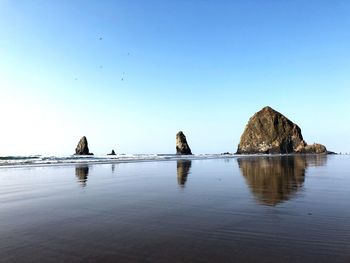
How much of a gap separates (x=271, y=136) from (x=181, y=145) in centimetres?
5821

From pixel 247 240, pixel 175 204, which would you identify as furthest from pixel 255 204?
pixel 247 240

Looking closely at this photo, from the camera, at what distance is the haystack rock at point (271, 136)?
543 feet

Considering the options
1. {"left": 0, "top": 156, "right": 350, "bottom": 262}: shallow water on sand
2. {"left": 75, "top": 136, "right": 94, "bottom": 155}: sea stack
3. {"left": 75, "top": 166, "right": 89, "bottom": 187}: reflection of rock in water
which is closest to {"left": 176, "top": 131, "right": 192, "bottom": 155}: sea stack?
{"left": 75, "top": 136, "right": 94, "bottom": 155}: sea stack

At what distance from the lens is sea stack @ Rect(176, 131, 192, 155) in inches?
5851

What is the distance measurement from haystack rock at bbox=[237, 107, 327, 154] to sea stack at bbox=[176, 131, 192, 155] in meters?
43.2

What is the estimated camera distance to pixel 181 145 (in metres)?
150

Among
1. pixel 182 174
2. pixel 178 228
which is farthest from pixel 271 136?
pixel 178 228

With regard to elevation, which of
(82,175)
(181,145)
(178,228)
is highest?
(181,145)

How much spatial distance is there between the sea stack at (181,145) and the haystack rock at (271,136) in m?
43.2

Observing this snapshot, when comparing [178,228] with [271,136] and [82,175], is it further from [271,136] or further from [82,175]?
[271,136]

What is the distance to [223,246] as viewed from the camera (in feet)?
18.0

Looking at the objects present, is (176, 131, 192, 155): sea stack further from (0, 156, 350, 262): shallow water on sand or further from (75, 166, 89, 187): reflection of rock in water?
(0, 156, 350, 262): shallow water on sand

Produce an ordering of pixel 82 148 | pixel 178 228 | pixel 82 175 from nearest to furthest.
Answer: pixel 178 228 → pixel 82 175 → pixel 82 148


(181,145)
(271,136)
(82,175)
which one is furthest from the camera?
(271,136)
